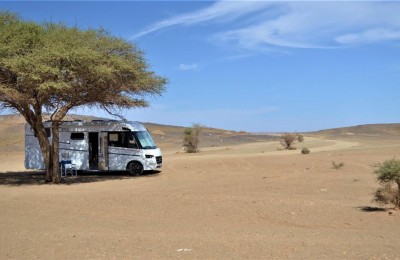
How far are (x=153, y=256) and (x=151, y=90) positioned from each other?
1508 centimetres

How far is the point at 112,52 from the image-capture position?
66.1ft

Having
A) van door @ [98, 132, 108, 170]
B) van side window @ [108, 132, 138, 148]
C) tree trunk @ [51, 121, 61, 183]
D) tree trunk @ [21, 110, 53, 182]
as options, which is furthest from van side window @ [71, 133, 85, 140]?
tree trunk @ [51, 121, 61, 183]

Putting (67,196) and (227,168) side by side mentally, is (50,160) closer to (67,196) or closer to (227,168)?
(67,196)

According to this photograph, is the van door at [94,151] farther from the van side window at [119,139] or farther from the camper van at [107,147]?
the van side window at [119,139]

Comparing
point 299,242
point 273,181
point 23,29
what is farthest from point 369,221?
point 23,29

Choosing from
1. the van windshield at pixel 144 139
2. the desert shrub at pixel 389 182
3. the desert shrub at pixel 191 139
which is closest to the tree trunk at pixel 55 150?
the van windshield at pixel 144 139

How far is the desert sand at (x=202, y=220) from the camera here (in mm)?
7707

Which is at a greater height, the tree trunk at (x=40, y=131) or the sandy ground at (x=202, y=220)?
the tree trunk at (x=40, y=131)

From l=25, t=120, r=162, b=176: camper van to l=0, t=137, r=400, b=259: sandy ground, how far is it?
328 centimetres

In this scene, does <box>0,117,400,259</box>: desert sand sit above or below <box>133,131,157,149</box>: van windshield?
below

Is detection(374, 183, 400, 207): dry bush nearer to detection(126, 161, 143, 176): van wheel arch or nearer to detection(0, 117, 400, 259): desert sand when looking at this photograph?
detection(0, 117, 400, 259): desert sand

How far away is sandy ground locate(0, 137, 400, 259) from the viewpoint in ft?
25.3

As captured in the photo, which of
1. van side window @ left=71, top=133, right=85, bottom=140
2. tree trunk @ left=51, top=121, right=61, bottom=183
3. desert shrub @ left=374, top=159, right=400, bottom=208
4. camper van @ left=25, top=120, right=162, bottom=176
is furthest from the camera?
van side window @ left=71, top=133, right=85, bottom=140

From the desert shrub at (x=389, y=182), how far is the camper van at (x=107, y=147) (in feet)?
45.5
